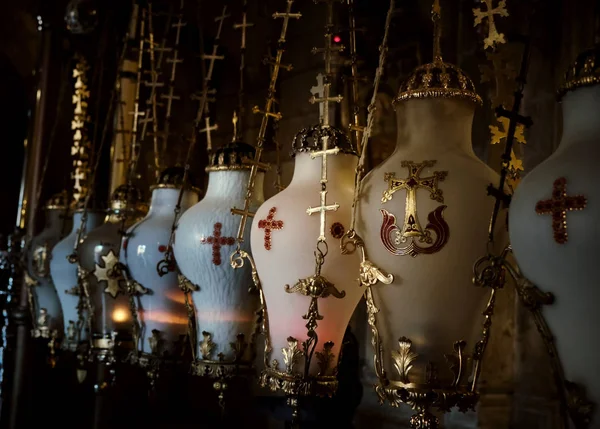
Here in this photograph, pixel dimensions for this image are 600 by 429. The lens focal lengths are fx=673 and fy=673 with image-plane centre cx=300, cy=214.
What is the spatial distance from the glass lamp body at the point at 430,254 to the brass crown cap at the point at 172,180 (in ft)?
2.62

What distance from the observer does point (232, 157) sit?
1.60 m

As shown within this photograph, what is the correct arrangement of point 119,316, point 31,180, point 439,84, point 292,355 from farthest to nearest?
point 31,180
point 119,316
point 292,355
point 439,84

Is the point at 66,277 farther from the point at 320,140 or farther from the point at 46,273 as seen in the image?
the point at 320,140

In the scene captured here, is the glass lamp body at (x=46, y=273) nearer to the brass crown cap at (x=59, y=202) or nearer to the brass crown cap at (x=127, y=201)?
the brass crown cap at (x=59, y=202)

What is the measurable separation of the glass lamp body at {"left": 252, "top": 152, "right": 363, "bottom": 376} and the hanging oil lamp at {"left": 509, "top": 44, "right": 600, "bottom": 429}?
15.4 inches

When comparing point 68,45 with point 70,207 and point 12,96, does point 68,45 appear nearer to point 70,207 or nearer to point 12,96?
point 12,96

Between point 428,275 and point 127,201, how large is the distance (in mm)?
1208

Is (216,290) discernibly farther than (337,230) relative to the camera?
Yes

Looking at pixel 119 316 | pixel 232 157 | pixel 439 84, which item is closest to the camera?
pixel 439 84

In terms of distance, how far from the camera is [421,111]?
1169mm

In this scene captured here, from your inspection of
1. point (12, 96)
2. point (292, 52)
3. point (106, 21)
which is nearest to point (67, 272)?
point (292, 52)

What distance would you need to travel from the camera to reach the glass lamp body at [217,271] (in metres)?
1.50

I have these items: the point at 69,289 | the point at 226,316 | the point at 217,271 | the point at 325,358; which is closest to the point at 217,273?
the point at 217,271

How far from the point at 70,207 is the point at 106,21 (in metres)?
0.88
